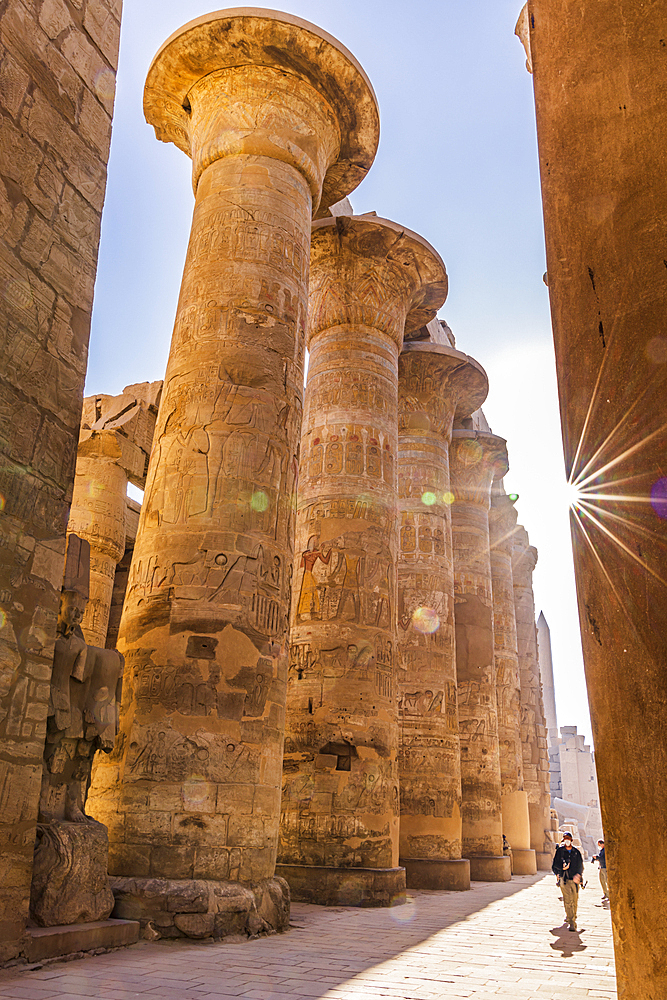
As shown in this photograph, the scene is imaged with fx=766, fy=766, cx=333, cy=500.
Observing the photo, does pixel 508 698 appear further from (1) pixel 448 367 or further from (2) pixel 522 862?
(1) pixel 448 367

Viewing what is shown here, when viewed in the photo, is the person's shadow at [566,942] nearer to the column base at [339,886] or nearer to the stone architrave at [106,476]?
the column base at [339,886]

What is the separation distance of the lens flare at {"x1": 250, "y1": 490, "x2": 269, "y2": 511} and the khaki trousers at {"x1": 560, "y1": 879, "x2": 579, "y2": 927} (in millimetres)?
4992

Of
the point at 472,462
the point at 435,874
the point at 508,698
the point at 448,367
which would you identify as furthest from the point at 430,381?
the point at 435,874

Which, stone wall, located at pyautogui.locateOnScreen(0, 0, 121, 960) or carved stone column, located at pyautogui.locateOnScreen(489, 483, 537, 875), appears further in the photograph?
carved stone column, located at pyautogui.locateOnScreen(489, 483, 537, 875)

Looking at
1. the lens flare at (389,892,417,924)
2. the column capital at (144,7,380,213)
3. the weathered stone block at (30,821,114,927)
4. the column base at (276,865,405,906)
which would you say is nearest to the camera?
the weathered stone block at (30,821,114,927)

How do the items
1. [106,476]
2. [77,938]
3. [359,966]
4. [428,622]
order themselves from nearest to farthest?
1. [77,938]
2. [359,966]
3. [106,476]
4. [428,622]

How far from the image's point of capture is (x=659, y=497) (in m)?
1.62

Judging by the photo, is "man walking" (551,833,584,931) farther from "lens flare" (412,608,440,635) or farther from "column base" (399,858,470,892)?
"lens flare" (412,608,440,635)

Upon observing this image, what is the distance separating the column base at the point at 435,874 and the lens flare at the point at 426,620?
3765mm

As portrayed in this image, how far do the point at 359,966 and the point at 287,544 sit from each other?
3691 mm

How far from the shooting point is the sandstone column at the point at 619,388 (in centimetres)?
153

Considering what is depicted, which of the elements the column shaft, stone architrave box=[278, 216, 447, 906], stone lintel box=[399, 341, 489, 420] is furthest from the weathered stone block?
stone lintel box=[399, 341, 489, 420]

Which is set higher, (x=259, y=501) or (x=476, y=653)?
(x=476, y=653)

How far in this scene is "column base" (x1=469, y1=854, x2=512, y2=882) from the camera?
48.4 ft
